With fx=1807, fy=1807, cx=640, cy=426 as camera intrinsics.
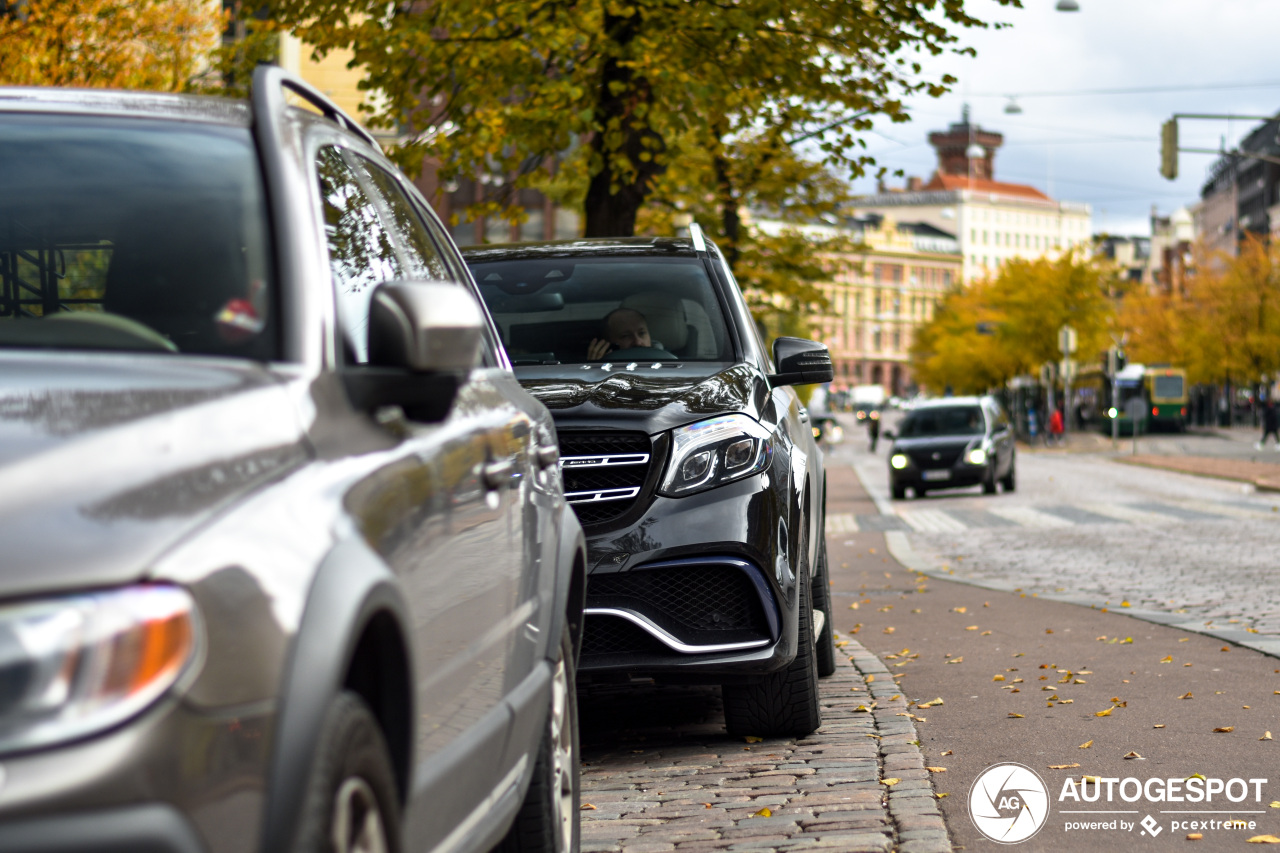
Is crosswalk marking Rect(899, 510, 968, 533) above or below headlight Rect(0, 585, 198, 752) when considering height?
below

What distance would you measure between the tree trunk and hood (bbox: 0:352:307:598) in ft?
42.3

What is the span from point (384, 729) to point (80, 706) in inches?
31.5

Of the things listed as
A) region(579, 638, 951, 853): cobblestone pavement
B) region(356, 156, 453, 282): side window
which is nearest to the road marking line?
region(579, 638, 951, 853): cobblestone pavement

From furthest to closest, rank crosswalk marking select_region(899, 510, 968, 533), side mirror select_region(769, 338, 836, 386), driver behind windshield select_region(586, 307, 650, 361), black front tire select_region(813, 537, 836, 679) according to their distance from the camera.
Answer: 1. crosswalk marking select_region(899, 510, 968, 533)
2. black front tire select_region(813, 537, 836, 679)
3. side mirror select_region(769, 338, 836, 386)
4. driver behind windshield select_region(586, 307, 650, 361)

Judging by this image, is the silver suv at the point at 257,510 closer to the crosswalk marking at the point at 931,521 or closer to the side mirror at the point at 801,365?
the side mirror at the point at 801,365

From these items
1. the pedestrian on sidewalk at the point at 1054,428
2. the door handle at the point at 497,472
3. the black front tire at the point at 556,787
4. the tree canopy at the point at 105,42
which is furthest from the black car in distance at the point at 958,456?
the pedestrian on sidewalk at the point at 1054,428

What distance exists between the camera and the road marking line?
22.5m

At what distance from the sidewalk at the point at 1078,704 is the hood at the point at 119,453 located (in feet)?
11.0

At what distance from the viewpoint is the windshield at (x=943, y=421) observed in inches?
1282

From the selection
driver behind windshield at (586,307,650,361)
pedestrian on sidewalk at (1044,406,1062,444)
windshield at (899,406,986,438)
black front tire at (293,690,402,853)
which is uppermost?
driver behind windshield at (586,307,650,361)

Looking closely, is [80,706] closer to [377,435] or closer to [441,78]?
[377,435]

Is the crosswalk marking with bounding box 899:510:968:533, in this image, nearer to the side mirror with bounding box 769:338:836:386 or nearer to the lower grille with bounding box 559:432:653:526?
the side mirror with bounding box 769:338:836:386

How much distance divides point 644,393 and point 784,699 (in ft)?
4.29

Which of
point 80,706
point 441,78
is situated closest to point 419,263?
point 80,706
